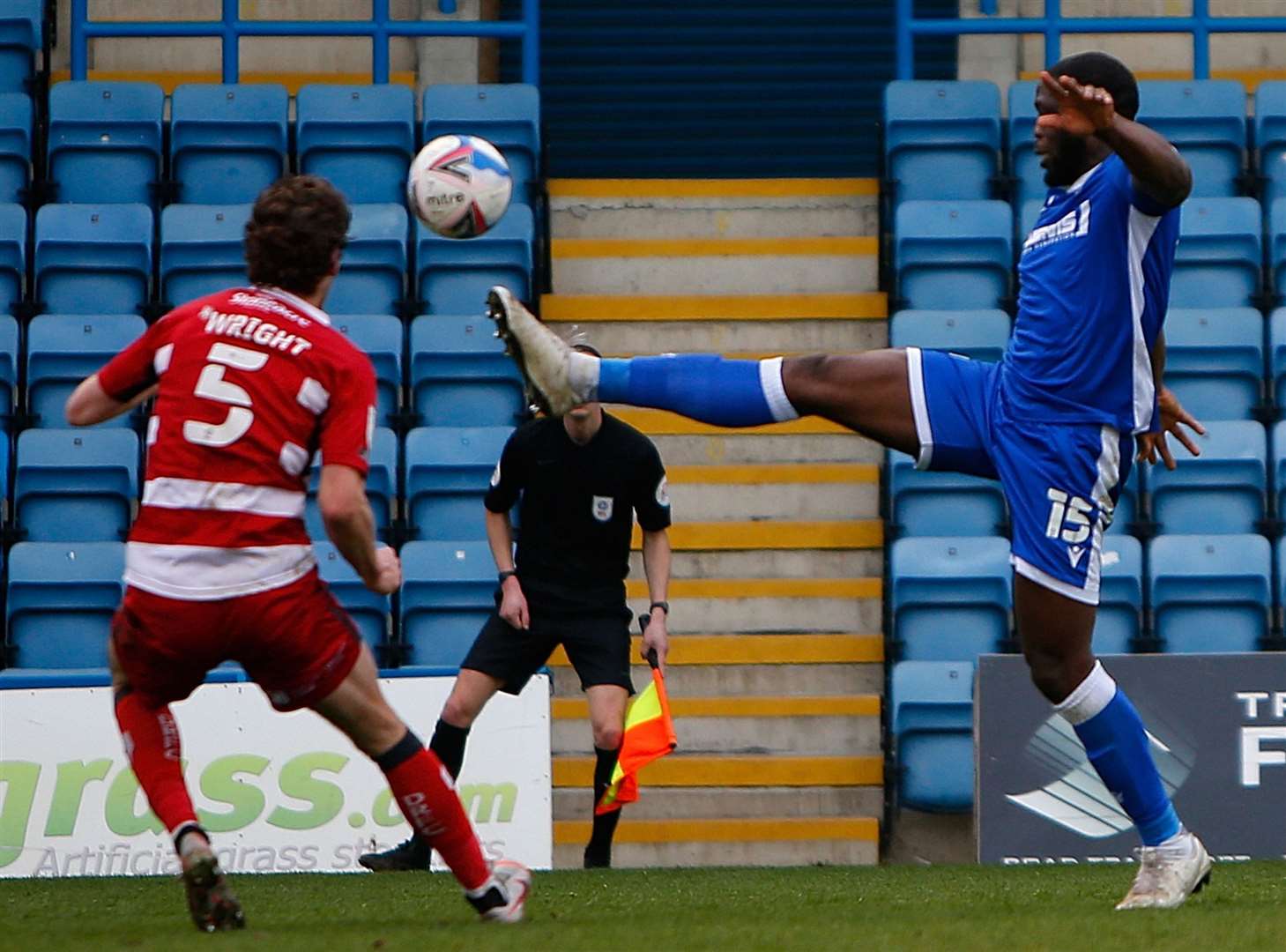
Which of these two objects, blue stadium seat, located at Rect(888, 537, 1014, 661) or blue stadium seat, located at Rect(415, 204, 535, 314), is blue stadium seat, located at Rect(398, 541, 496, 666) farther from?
blue stadium seat, located at Rect(888, 537, 1014, 661)

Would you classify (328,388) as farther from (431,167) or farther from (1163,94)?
(1163,94)

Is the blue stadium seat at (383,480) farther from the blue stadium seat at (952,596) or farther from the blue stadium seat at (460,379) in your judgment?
the blue stadium seat at (952,596)

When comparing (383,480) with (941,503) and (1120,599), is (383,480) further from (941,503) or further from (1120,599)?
(1120,599)

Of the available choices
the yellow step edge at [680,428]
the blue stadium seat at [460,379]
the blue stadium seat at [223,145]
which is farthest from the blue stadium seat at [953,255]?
the blue stadium seat at [223,145]

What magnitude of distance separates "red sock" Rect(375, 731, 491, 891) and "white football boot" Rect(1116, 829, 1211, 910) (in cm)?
174

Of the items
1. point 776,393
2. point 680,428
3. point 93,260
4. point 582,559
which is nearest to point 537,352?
point 776,393

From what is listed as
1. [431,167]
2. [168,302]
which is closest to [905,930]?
[431,167]

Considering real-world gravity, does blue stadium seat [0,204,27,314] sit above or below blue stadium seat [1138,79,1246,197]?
below

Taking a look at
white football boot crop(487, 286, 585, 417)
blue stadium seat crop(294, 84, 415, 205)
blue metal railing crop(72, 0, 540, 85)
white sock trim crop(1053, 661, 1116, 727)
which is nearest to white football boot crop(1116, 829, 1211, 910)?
white sock trim crop(1053, 661, 1116, 727)

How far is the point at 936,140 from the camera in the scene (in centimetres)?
1112

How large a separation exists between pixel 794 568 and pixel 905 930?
5.59 metres

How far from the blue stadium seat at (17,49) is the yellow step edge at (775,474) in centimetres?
453

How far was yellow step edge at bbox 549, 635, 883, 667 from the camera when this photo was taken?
9.81 m

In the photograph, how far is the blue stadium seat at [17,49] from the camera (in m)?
11.6
